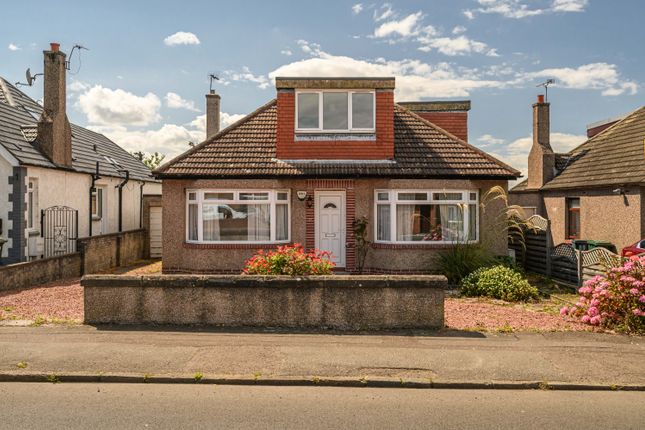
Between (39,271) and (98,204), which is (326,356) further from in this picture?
(98,204)

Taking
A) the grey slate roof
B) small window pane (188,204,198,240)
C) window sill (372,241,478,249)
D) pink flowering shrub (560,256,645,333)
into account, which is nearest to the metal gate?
the grey slate roof

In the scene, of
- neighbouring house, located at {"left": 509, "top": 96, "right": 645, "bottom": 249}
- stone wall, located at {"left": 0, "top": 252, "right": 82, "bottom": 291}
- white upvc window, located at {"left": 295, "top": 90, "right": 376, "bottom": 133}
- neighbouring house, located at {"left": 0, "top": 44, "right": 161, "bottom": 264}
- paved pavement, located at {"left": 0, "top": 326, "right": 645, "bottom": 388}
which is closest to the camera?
paved pavement, located at {"left": 0, "top": 326, "right": 645, "bottom": 388}

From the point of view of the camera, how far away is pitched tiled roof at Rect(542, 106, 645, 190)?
17.4m

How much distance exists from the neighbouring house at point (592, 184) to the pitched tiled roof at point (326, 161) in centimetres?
564

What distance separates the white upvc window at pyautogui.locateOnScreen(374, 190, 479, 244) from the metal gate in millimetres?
9794

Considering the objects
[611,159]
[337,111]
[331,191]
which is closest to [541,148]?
[611,159]

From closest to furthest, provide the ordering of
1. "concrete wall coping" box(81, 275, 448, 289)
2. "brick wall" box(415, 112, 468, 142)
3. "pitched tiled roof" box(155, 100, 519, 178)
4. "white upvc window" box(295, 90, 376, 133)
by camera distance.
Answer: "concrete wall coping" box(81, 275, 448, 289), "pitched tiled roof" box(155, 100, 519, 178), "white upvc window" box(295, 90, 376, 133), "brick wall" box(415, 112, 468, 142)

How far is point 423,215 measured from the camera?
1432 cm

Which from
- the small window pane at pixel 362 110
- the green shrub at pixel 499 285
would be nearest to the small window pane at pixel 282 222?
the small window pane at pixel 362 110

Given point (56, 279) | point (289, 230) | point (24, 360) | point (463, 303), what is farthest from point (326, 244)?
point (24, 360)

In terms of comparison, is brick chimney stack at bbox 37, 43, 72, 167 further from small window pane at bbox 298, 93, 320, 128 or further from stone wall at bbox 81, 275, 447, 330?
stone wall at bbox 81, 275, 447, 330

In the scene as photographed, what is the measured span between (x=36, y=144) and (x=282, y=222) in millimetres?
8484

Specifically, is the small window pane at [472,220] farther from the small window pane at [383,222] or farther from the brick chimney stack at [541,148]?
the brick chimney stack at [541,148]

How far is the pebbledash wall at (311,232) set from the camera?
1401 centimetres
